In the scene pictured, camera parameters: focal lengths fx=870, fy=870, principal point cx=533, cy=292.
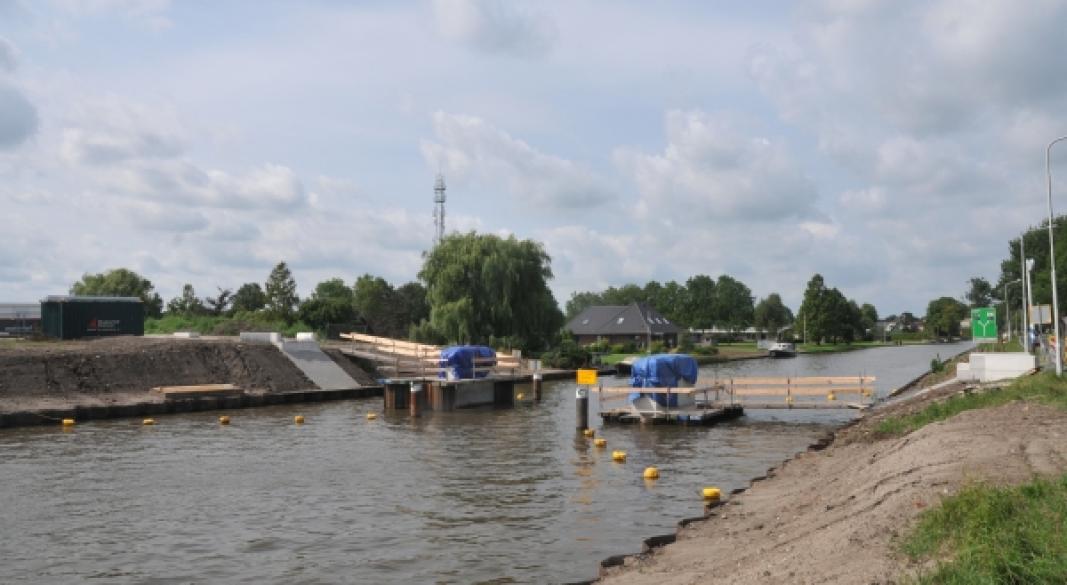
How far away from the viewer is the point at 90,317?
5459 cm

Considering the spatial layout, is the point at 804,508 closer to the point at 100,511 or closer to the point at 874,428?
the point at 874,428

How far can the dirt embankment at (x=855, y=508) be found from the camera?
9.38 meters

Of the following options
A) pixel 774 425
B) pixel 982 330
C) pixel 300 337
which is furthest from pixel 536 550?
pixel 300 337

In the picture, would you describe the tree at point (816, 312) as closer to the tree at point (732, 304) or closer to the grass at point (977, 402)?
the tree at point (732, 304)

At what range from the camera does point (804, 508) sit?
14508mm

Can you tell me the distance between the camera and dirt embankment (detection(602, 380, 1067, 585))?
9.38 metres

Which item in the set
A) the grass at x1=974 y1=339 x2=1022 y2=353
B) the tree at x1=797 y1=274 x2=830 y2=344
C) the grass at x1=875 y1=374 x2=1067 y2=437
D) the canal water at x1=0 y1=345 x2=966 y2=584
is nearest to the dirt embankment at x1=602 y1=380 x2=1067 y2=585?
the canal water at x1=0 y1=345 x2=966 y2=584

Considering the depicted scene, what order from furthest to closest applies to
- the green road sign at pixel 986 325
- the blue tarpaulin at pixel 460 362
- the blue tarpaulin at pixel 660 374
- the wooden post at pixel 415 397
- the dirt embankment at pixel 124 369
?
the blue tarpaulin at pixel 460 362 < the green road sign at pixel 986 325 < the wooden post at pixel 415 397 < the dirt embankment at pixel 124 369 < the blue tarpaulin at pixel 660 374

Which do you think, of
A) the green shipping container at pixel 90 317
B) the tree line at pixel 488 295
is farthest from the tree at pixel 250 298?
the green shipping container at pixel 90 317

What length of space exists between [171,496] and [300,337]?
35.8 meters

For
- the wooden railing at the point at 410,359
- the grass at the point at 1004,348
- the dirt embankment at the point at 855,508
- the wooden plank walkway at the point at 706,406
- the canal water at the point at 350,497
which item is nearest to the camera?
the dirt embankment at the point at 855,508

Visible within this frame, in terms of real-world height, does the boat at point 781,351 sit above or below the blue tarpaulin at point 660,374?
above

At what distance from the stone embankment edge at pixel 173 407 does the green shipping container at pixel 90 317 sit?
16586 millimetres

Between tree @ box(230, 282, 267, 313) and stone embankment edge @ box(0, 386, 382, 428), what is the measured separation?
211ft
